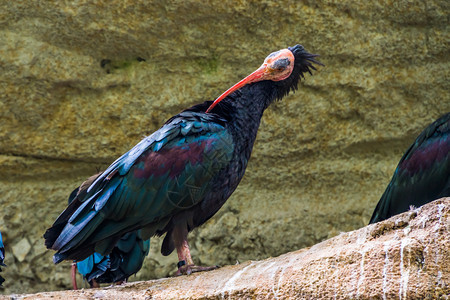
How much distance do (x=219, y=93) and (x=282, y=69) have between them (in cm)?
114

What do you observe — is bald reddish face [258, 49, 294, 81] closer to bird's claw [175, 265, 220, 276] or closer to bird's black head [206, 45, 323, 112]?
bird's black head [206, 45, 323, 112]

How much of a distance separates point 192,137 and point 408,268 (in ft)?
5.30

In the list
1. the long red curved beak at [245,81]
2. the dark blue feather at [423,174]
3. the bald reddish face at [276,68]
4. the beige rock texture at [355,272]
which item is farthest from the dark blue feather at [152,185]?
the dark blue feather at [423,174]

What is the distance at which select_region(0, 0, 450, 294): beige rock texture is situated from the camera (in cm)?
568

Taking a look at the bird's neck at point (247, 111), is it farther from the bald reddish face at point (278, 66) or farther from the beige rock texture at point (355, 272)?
the beige rock texture at point (355, 272)

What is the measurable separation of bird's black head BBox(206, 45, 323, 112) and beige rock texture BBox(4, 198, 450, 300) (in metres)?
1.44

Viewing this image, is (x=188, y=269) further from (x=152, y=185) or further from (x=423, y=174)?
(x=423, y=174)

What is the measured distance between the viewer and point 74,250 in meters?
4.22

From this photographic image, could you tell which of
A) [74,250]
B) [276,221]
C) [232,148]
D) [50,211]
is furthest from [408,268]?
[50,211]

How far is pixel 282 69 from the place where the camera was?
4902 mm

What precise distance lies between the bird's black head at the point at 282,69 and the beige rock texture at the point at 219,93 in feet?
2.86

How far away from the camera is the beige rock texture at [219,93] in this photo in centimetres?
568

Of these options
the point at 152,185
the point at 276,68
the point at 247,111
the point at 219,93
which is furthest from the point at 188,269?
the point at 219,93

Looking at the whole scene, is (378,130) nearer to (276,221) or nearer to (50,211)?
(276,221)
